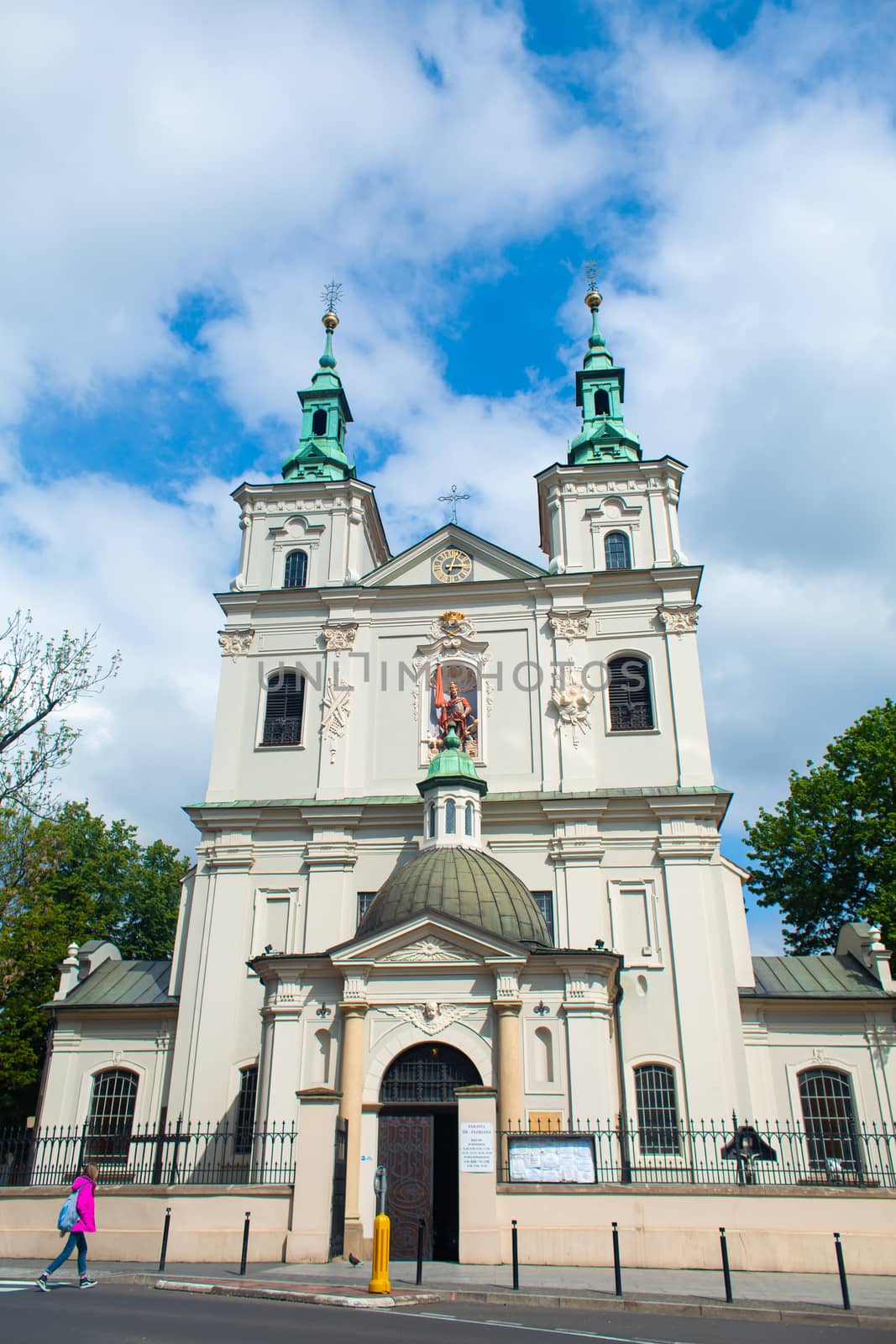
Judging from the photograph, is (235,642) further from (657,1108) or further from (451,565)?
(657,1108)

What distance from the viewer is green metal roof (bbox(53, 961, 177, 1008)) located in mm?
26703

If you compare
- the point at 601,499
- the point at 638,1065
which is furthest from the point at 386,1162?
the point at 601,499

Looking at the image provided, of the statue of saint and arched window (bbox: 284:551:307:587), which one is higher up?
arched window (bbox: 284:551:307:587)

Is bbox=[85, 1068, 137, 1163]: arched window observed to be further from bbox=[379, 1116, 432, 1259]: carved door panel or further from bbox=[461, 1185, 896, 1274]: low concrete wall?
bbox=[461, 1185, 896, 1274]: low concrete wall

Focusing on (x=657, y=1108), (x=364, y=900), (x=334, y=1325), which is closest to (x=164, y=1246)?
(x=334, y=1325)

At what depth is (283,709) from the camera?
2903 centimetres

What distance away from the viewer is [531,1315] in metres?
11.7

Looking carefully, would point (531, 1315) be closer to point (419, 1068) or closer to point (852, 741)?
point (419, 1068)

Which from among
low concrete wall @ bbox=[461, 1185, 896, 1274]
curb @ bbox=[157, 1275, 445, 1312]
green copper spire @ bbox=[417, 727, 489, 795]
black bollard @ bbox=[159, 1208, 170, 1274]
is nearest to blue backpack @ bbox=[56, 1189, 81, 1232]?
curb @ bbox=[157, 1275, 445, 1312]

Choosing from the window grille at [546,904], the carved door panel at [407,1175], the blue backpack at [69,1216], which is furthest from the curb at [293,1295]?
the window grille at [546,904]

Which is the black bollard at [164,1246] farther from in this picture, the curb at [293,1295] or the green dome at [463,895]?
the green dome at [463,895]

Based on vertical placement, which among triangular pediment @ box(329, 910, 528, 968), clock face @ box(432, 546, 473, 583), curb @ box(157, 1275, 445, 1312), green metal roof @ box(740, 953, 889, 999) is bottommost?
curb @ box(157, 1275, 445, 1312)

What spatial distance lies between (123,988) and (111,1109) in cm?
310

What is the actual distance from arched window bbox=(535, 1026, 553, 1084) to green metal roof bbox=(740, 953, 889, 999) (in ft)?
22.8
